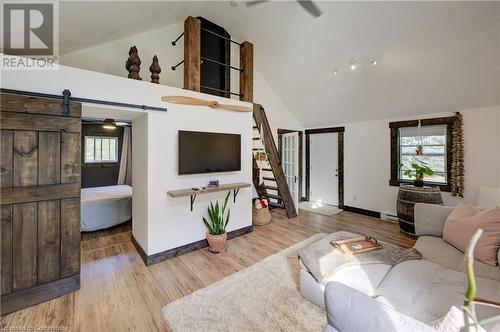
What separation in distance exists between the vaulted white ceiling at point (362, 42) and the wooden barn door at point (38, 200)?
98cm

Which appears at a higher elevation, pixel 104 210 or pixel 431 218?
pixel 431 218

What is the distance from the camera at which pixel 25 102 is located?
182 cm

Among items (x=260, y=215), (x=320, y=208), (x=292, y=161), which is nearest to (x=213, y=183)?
(x=260, y=215)

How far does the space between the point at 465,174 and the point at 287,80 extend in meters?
3.67

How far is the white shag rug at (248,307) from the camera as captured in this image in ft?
5.63

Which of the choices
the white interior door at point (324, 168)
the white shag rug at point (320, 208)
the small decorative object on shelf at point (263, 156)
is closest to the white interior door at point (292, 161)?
the white shag rug at point (320, 208)

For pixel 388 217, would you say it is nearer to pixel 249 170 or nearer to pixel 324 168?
pixel 324 168

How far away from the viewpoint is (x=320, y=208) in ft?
17.5

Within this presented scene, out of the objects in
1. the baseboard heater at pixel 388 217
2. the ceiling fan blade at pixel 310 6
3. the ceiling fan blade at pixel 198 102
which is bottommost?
the baseboard heater at pixel 388 217

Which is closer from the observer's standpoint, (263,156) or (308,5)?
Result: (308,5)

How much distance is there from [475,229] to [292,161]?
11.0 ft

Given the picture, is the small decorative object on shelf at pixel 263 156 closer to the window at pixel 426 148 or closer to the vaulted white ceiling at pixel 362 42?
the vaulted white ceiling at pixel 362 42

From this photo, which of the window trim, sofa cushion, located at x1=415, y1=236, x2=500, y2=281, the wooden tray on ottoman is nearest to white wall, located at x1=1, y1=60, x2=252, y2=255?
the wooden tray on ottoman

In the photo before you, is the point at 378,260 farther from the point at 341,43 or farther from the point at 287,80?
the point at 287,80
